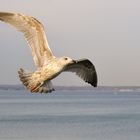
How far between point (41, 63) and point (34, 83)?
26.0 inches

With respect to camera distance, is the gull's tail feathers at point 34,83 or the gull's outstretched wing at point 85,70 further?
the gull's outstretched wing at point 85,70

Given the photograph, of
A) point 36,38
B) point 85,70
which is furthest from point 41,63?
point 85,70

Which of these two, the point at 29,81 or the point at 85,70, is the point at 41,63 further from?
the point at 85,70

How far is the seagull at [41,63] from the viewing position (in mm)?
12820

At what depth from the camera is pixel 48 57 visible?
13.3 metres

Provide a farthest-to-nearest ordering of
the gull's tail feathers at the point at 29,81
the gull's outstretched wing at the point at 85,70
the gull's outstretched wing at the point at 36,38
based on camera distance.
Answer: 1. the gull's outstretched wing at the point at 85,70
2. the gull's outstretched wing at the point at 36,38
3. the gull's tail feathers at the point at 29,81

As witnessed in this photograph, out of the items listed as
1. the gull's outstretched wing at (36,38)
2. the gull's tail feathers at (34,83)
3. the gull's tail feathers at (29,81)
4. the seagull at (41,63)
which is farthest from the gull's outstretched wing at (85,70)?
the gull's tail feathers at (29,81)

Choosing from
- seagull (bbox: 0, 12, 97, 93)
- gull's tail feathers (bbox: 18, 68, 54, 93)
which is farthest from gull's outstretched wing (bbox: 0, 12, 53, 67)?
gull's tail feathers (bbox: 18, 68, 54, 93)

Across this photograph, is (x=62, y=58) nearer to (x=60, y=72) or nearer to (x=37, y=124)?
(x=60, y=72)

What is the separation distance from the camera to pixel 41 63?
527 inches

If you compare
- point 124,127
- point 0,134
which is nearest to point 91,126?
point 124,127

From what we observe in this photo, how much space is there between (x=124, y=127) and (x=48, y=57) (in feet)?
142

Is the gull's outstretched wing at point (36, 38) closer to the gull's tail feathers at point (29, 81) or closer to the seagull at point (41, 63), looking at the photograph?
the seagull at point (41, 63)

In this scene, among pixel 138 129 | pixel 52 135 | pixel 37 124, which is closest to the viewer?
pixel 52 135
